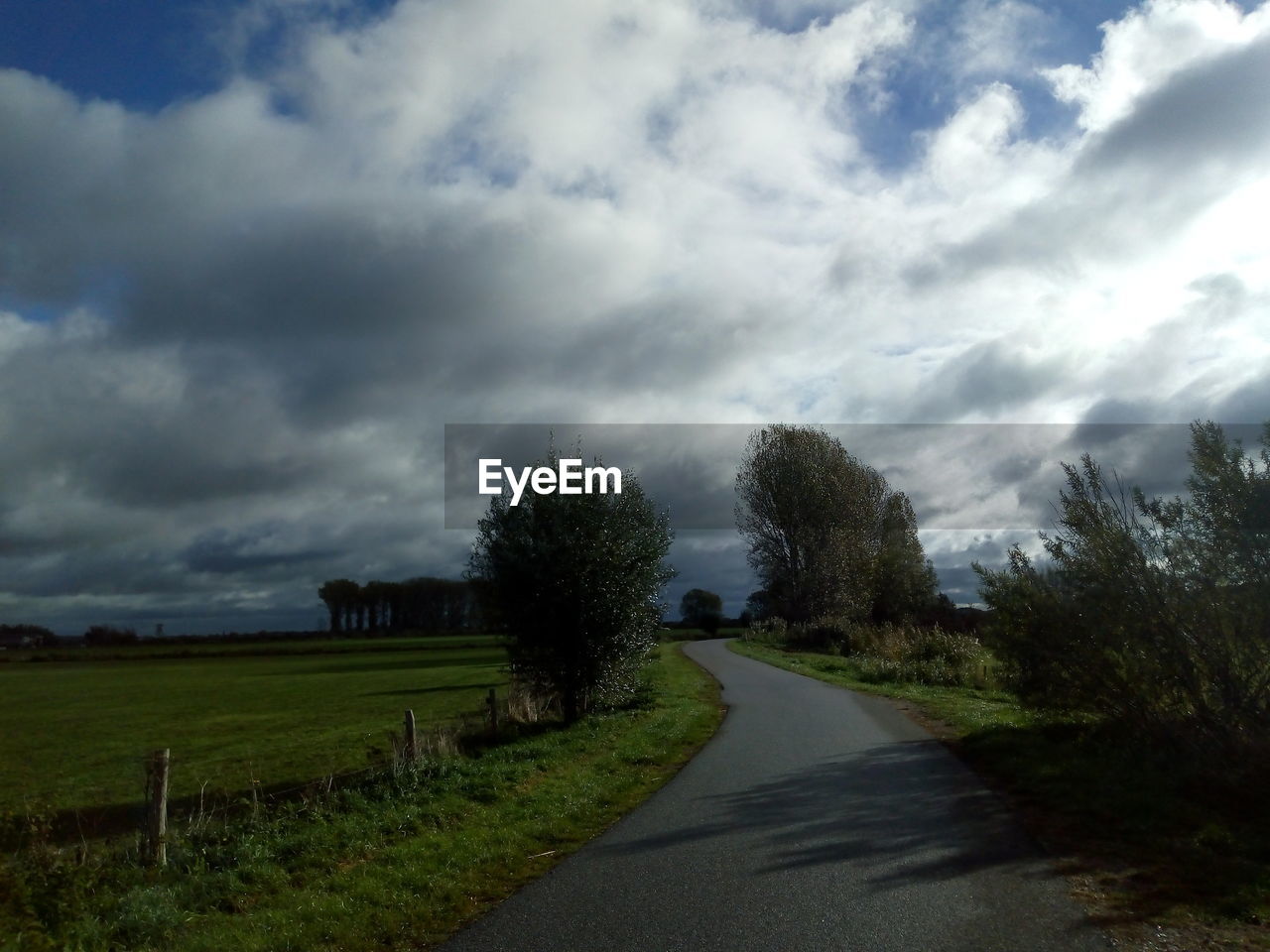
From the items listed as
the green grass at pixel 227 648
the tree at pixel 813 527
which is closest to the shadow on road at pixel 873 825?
the tree at pixel 813 527

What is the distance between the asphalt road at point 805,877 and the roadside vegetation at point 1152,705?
0.57 m

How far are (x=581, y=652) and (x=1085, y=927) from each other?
51.6 ft

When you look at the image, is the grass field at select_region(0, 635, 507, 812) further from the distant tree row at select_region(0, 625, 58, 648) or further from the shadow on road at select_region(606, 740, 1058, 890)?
the distant tree row at select_region(0, 625, 58, 648)

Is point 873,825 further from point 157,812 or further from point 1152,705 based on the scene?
point 157,812

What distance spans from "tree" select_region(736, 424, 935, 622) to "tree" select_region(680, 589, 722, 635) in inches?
1851

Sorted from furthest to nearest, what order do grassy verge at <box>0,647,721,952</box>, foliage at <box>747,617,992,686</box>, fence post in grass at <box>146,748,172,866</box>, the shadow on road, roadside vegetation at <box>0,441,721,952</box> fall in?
1. foliage at <box>747,617,992,686</box>
2. fence post in grass at <box>146,748,172,866</box>
3. the shadow on road
4. roadside vegetation at <box>0,441,721,952</box>
5. grassy verge at <box>0,647,721,952</box>

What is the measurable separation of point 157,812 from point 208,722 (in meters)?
25.4

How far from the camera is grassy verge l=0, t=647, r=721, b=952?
655 centimetres

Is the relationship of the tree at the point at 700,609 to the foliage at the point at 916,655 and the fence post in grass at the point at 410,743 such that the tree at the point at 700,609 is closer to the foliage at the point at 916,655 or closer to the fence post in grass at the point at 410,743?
the foliage at the point at 916,655

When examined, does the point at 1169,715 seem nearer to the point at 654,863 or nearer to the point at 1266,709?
the point at 1266,709

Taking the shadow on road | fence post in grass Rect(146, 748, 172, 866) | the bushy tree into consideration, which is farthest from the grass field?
the bushy tree

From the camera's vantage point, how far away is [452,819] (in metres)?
10.3

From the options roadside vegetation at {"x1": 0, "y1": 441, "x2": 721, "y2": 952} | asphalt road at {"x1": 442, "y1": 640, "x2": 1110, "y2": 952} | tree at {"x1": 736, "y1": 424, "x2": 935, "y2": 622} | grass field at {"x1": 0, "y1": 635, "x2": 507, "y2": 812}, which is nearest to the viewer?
asphalt road at {"x1": 442, "y1": 640, "x2": 1110, "y2": 952}

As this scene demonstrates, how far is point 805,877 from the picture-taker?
7207 millimetres
